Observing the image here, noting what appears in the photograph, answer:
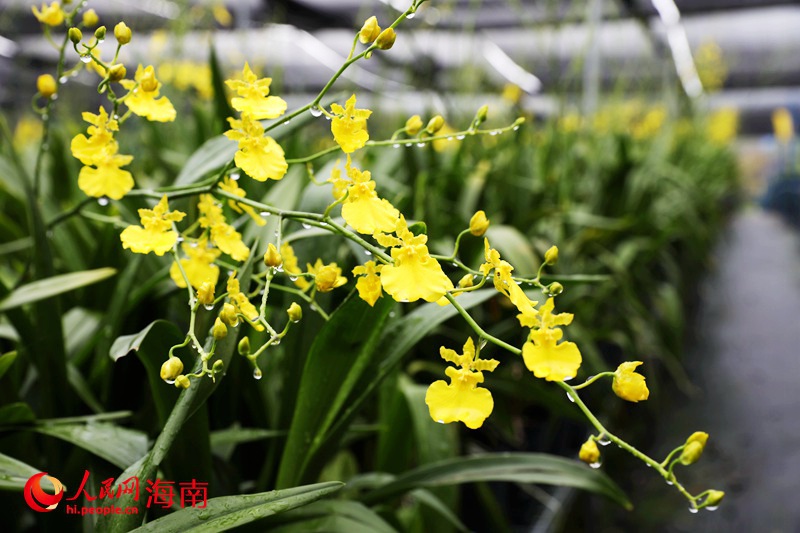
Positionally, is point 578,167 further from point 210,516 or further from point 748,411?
point 210,516

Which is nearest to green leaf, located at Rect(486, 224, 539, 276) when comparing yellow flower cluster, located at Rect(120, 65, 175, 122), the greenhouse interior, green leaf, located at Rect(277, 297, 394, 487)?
the greenhouse interior

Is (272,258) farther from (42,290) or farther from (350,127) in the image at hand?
(42,290)

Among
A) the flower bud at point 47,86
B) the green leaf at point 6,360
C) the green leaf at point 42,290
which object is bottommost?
the green leaf at point 6,360

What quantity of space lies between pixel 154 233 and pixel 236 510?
0.14 metres

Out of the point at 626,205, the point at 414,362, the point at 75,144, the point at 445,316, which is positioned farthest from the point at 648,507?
the point at 75,144

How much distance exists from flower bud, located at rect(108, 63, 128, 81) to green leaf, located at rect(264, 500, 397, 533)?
0.27 metres

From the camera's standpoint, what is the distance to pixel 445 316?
1.63 feet

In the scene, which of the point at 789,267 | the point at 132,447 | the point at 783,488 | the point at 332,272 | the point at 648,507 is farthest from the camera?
the point at 789,267

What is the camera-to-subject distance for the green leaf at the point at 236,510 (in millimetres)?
329

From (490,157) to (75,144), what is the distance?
1.24 metres

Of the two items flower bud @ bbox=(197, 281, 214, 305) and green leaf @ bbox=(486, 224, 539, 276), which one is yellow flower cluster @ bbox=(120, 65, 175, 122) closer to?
flower bud @ bbox=(197, 281, 214, 305)

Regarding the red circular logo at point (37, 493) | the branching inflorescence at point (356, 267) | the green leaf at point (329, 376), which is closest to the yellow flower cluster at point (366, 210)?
the branching inflorescence at point (356, 267)

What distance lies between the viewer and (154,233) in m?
0.36

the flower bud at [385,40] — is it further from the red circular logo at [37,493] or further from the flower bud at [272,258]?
Answer: the red circular logo at [37,493]
